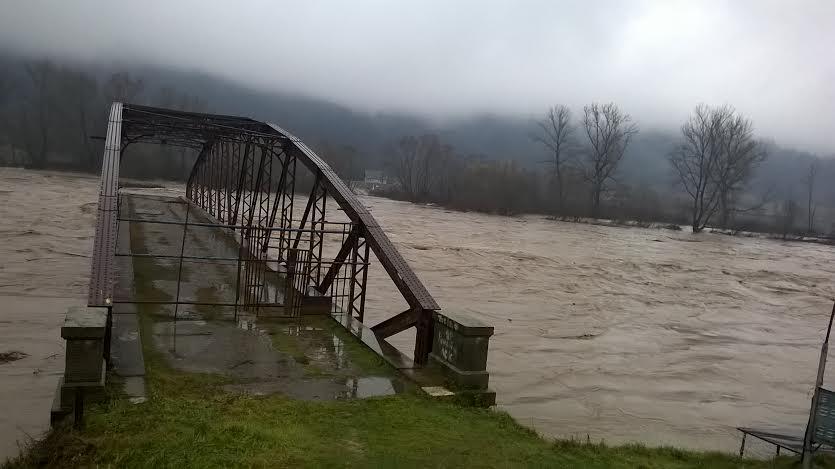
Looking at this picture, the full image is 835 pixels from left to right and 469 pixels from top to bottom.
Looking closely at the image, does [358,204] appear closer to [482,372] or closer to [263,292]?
[263,292]

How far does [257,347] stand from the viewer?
809cm

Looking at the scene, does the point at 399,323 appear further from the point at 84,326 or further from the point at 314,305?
the point at 84,326

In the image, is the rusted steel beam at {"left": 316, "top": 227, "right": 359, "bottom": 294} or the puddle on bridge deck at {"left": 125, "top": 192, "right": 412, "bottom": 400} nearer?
the puddle on bridge deck at {"left": 125, "top": 192, "right": 412, "bottom": 400}

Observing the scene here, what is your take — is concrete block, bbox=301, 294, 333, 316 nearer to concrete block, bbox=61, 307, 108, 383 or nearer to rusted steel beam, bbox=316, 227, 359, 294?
rusted steel beam, bbox=316, 227, 359, 294

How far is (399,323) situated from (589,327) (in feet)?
32.6

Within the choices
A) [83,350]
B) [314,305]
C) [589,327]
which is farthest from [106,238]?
[589,327]

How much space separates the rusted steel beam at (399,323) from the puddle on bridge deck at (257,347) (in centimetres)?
51

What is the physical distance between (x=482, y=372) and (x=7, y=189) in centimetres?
4352

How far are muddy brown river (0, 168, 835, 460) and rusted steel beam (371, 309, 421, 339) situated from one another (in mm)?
2433

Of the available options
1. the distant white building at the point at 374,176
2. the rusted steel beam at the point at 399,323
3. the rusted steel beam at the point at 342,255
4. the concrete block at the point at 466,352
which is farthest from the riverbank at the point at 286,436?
the distant white building at the point at 374,176

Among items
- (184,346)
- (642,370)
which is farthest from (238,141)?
(642,370)

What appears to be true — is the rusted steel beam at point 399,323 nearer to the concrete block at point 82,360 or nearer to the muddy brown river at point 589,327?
the muddy brown river at point 589,327

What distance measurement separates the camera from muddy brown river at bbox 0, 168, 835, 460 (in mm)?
9930

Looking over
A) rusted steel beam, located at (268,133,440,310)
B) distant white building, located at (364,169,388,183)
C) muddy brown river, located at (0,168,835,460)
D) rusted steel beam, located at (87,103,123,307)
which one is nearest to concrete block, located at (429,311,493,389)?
rusted steel beam, located at (268,133,440,310)
